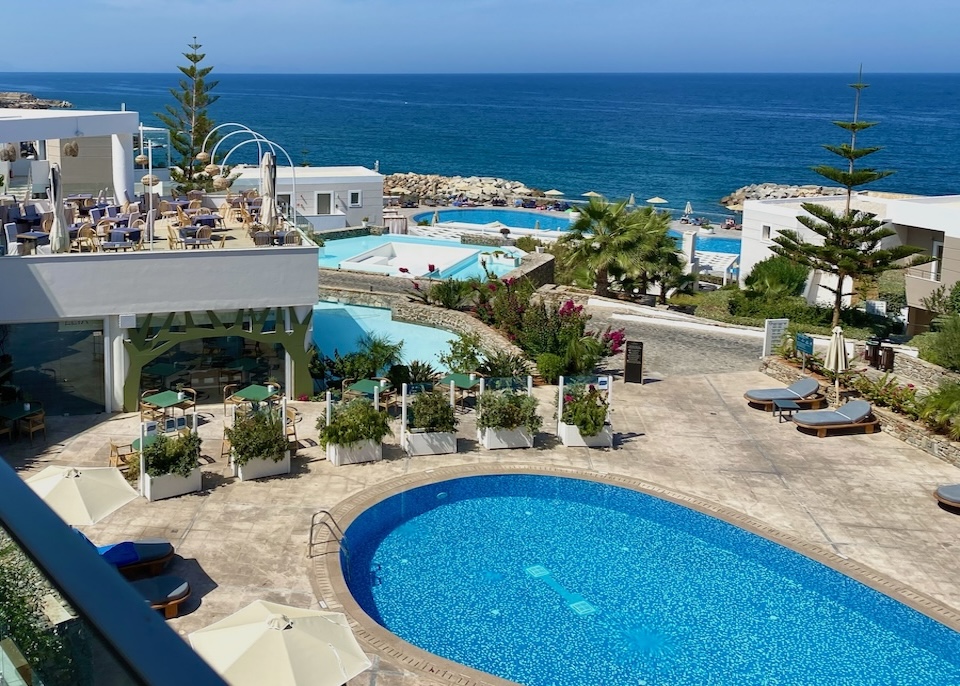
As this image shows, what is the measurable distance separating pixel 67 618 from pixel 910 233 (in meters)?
29.6

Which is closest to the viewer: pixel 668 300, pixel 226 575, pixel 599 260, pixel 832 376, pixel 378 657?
pixel 378 657

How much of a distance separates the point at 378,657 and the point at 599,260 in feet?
58.3

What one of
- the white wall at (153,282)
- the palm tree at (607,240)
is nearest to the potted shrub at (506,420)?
the white wall at (153,282)

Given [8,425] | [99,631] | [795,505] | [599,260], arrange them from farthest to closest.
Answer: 1. [599,260]
2. [8,425]
3. [795,505]
4. [99,631]

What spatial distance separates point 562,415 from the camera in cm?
1711

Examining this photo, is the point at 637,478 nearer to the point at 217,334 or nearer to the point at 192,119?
the point at 217,334

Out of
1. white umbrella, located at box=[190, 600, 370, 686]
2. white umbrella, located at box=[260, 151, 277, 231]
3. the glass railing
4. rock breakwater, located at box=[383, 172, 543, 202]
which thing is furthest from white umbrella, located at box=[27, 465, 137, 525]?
rock breakwater, located at box=[383, 172, 543, 202]

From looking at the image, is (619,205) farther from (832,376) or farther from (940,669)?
(940,669)

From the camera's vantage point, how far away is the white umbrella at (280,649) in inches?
324

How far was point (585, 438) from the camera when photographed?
16875 millimetres

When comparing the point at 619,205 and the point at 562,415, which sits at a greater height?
the point at 619,205

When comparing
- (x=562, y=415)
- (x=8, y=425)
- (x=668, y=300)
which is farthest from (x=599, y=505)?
(x=668, y=300)

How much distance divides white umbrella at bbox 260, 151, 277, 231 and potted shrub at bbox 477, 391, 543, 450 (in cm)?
609

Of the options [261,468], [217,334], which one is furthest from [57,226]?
[261,468]
